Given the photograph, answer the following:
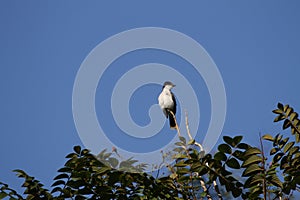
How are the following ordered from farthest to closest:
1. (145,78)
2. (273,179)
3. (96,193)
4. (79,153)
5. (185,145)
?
(145,78) → (185,145) → (79,153) → (96,193) → (273,179)

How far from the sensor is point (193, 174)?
2.85 m

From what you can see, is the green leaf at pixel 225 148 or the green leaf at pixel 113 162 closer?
the green leaf at pixel 225 148

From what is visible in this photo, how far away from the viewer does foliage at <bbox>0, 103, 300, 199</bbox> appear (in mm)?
2379

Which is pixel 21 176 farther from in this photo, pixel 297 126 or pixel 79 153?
pixel 297 126

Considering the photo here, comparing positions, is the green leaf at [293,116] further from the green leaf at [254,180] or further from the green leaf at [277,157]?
the green leaf at [254,180]

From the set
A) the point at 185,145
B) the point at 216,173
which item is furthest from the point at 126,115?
the point at 216,173

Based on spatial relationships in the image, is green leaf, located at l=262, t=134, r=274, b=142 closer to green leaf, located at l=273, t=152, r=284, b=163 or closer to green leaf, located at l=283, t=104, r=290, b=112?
green leaf, located at l=273, t=152, r=284, b=163

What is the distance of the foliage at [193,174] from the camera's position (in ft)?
7.80

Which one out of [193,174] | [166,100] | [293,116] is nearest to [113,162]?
[193,174]

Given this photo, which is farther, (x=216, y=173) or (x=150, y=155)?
(x=150, y=155)

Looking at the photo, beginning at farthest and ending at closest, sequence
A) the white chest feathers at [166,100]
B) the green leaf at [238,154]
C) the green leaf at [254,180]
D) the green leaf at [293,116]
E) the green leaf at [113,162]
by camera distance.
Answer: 1. the white chest feathers at [166,100]
2. the green leaf at [113,162]
3. the green leaf at [293,116]
4. the green leaf at [238,154]
5. the green leaf at [254,180]

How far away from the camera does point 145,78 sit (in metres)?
3.86

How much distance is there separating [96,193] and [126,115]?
1006 millimetres

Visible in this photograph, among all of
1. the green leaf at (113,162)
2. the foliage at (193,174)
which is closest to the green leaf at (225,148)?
the foliage at (193,174)
